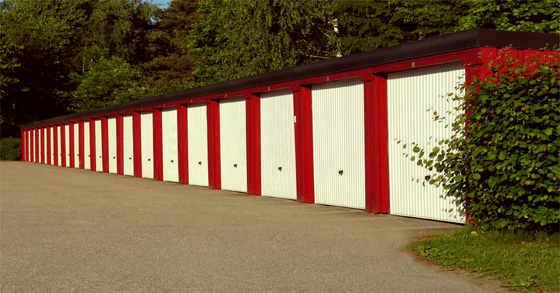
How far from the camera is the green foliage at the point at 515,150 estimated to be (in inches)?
295

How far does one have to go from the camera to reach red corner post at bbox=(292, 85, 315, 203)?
14.5 meters

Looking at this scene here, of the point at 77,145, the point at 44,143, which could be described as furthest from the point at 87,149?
the point at 44,143

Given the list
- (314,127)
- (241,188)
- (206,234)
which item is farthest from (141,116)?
(206,234)

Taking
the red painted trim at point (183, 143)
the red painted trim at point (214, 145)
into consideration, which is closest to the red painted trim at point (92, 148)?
the red painted trim at point (183, 143)

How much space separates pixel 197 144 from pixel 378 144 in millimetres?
9918

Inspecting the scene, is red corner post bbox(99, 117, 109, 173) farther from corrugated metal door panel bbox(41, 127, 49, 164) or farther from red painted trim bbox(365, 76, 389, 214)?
red painted trim bbox(365, 76, 389, 214)

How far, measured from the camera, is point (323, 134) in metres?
14.0

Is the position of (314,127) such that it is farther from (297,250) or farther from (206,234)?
(297,250)

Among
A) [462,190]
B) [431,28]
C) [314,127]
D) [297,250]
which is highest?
[431,28]

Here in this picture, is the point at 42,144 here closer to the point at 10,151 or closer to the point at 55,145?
the point at 55,145

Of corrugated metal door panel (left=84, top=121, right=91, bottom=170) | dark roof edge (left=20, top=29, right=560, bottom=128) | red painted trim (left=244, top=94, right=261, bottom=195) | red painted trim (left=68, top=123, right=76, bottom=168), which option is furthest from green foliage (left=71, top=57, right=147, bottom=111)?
dark roof edge (left=20, top=29, right=560, bottom=128)

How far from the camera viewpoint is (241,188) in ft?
59.0

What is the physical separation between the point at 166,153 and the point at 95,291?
58.7 ft

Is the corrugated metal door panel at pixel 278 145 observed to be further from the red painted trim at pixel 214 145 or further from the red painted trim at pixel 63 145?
the red painted trim at pixel 63 145
